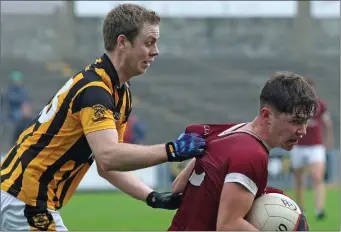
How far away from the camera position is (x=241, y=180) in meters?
4.09

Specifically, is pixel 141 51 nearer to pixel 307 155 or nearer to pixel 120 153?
pixel 120 153

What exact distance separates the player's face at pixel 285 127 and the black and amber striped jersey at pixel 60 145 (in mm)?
939

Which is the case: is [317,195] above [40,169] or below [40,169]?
below

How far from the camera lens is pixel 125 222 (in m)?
11.8

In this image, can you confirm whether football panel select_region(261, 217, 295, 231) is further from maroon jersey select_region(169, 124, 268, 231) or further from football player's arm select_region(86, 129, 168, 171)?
football player's arm select_region(86, 129, 168, 171)

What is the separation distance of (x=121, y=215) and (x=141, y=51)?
832 cm

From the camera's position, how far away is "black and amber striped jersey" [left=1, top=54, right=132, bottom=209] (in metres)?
4.76

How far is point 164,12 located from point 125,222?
17147mm

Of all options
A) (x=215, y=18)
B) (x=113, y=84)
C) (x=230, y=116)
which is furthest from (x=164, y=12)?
(x=113, y=84)

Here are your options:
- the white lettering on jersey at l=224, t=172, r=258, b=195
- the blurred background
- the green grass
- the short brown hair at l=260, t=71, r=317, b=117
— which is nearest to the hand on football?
the white lettering on jersey at l=224, t=172, r=258, b=195

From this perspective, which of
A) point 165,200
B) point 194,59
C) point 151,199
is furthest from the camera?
point 194,59

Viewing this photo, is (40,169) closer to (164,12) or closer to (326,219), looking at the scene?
(326,219)

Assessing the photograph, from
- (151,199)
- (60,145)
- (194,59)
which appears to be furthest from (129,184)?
(194,59)

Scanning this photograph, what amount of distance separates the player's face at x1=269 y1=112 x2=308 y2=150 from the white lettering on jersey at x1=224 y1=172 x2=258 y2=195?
0.33 m
